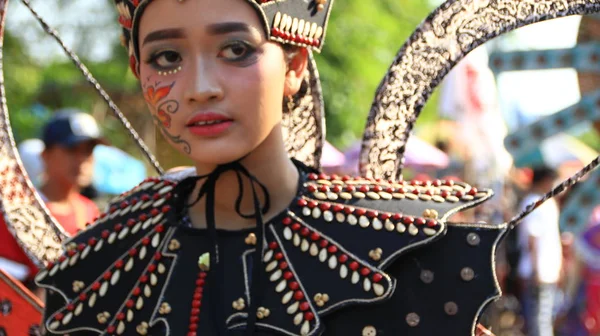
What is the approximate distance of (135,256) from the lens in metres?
2.41

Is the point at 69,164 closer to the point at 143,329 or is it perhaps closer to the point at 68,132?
the point at 68,132

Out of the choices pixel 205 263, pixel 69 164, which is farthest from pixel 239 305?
pixel 69 164

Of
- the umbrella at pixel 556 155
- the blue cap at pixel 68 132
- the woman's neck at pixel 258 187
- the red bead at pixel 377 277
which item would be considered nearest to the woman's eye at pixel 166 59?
the woman's neck at pixel 258 187

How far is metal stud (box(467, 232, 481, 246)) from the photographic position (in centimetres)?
219

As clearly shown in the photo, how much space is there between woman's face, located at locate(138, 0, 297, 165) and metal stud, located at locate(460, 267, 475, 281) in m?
0.50

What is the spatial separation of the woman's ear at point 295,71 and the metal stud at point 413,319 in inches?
22.4

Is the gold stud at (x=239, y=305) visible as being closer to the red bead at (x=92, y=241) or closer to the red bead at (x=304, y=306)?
the red bead at (x=304, y=306)

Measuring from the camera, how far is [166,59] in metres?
2.26

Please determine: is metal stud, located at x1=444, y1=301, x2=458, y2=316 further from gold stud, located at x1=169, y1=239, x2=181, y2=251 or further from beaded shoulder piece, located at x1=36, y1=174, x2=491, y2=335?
gold stud, located at x1=169, y1=239, x2=181, y2=251

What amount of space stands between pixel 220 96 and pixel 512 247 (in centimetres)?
579

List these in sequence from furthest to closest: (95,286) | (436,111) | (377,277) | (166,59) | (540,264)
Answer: (436,111)
(540,264)
(95,286)
(166,59)
(377,277)

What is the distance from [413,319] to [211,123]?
1.87ft

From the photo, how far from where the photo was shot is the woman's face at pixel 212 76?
2189 mm

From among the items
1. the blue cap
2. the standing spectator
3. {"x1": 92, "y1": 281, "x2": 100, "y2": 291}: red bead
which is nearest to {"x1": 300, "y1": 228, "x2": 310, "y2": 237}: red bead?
{"x1": 92, "y1": 281, "x2": 100, "y2": 291}: red bead
